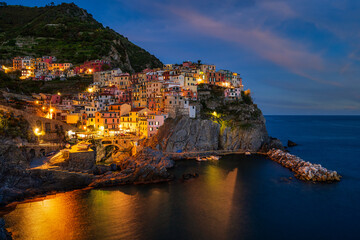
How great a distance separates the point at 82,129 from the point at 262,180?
33.5 m

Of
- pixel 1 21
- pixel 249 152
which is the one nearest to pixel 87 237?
pixel 249 152

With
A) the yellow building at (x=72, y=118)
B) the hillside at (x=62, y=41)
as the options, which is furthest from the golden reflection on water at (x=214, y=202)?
the hillside at (x=62, y=41)

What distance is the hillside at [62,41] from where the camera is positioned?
82250 millimetres

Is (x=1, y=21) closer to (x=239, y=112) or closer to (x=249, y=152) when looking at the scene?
(x=239, y=112)

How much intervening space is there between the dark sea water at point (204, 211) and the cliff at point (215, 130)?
10.7m

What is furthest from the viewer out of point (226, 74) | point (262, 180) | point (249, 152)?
point (226, 74)

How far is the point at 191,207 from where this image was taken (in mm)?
25797

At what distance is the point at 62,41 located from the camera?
3654 inches

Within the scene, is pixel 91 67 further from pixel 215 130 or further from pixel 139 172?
pixel 139 172

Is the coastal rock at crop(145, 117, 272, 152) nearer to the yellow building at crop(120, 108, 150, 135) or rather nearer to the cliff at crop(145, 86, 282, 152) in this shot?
the cliff at crop(145, 86, 282, 152)

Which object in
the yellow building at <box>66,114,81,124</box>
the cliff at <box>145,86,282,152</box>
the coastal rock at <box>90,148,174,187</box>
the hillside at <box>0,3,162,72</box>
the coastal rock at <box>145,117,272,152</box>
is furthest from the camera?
the hillside at <box>0,3,162,72</box>

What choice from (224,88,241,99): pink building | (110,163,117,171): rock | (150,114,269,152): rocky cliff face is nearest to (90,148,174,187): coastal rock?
(110,163,117,171): rock

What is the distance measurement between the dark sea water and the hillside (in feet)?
198

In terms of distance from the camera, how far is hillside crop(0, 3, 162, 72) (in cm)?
8225
